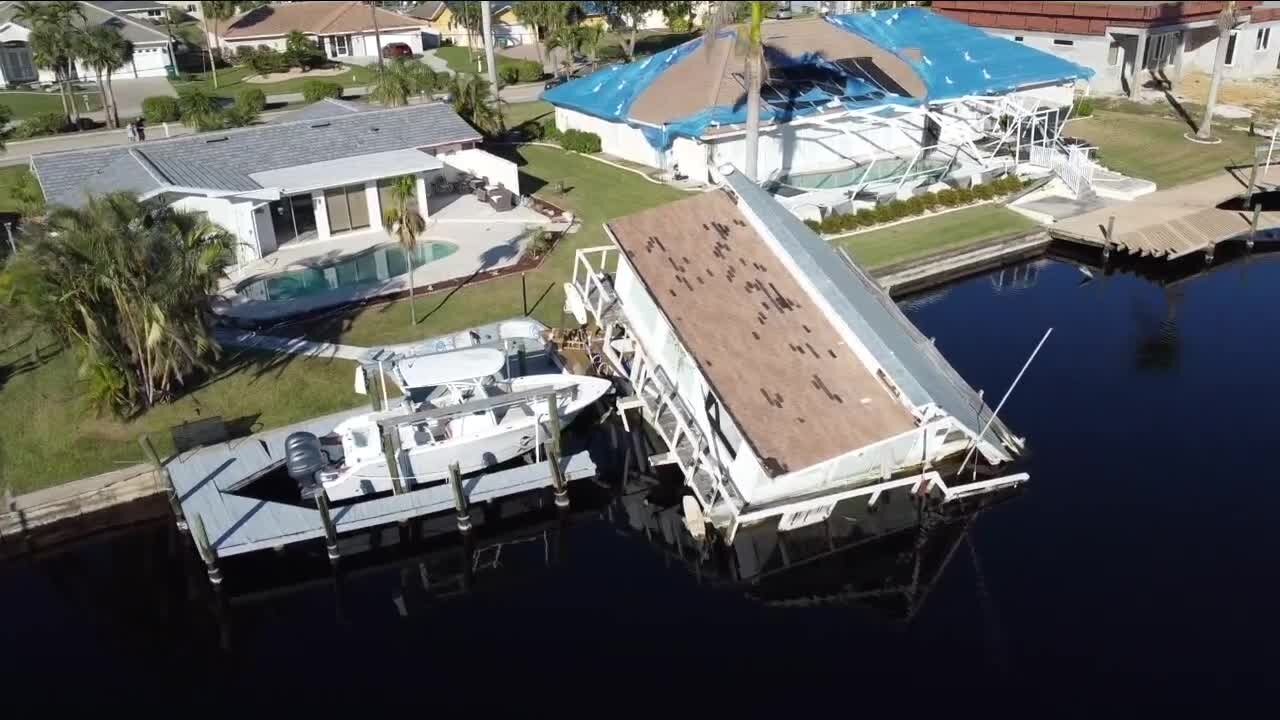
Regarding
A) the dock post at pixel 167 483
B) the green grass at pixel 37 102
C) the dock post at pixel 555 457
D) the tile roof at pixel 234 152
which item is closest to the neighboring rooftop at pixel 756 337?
the dock post at pixel 555 457

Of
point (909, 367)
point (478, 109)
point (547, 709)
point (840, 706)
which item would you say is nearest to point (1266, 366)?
point (909, 367)

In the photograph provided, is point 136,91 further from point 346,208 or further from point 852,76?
Result: point 852,76

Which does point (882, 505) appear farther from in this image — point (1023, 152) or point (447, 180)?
point (1023, 152)

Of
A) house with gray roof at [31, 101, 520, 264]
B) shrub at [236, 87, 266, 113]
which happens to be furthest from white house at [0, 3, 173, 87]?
house with gray roof at [31, 101, 520, 264]

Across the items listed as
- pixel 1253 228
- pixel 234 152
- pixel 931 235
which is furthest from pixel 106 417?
pixel 1253 228

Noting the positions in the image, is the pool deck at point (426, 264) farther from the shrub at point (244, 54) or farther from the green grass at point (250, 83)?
the shrub at point (244, 54)

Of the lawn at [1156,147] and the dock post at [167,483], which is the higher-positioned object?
the lawn at [1156,147]
